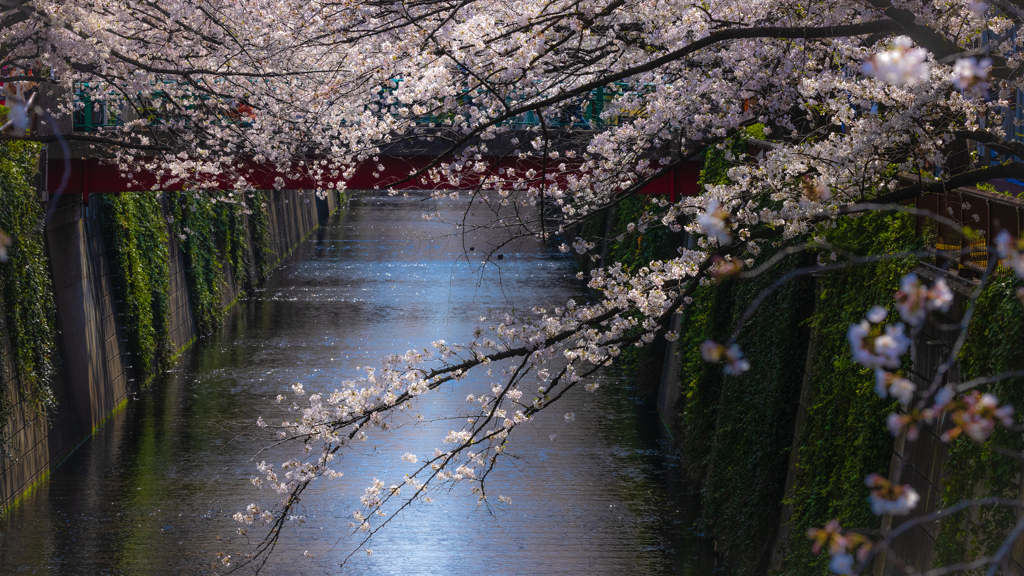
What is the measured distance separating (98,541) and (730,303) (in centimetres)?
886

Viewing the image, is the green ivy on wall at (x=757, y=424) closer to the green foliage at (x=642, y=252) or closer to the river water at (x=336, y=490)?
the river water at (x=336, y=490)

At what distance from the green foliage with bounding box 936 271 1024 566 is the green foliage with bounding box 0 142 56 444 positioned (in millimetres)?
11003

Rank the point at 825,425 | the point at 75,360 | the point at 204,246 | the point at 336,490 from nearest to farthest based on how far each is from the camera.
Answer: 1. the point at 825,425
2. the point at 336,490
3. the point at 75,360
4. the point at 204,246

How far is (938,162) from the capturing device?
6.60 metres

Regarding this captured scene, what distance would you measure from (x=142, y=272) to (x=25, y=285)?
19.0 ft

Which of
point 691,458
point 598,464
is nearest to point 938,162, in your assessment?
point 691,458

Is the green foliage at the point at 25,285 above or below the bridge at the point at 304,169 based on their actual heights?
below

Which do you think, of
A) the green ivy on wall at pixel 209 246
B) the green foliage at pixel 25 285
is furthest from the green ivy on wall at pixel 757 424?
the green ivy on wall at pixel 209 246

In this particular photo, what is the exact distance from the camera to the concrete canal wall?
45.9 ft

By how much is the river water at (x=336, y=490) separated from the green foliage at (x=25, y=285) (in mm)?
1598

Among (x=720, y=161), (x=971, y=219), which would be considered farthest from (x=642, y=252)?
(x=971, y=219)

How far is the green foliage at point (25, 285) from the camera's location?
519 inches

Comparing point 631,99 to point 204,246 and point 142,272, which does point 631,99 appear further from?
point 204,246

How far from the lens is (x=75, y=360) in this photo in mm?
16406
